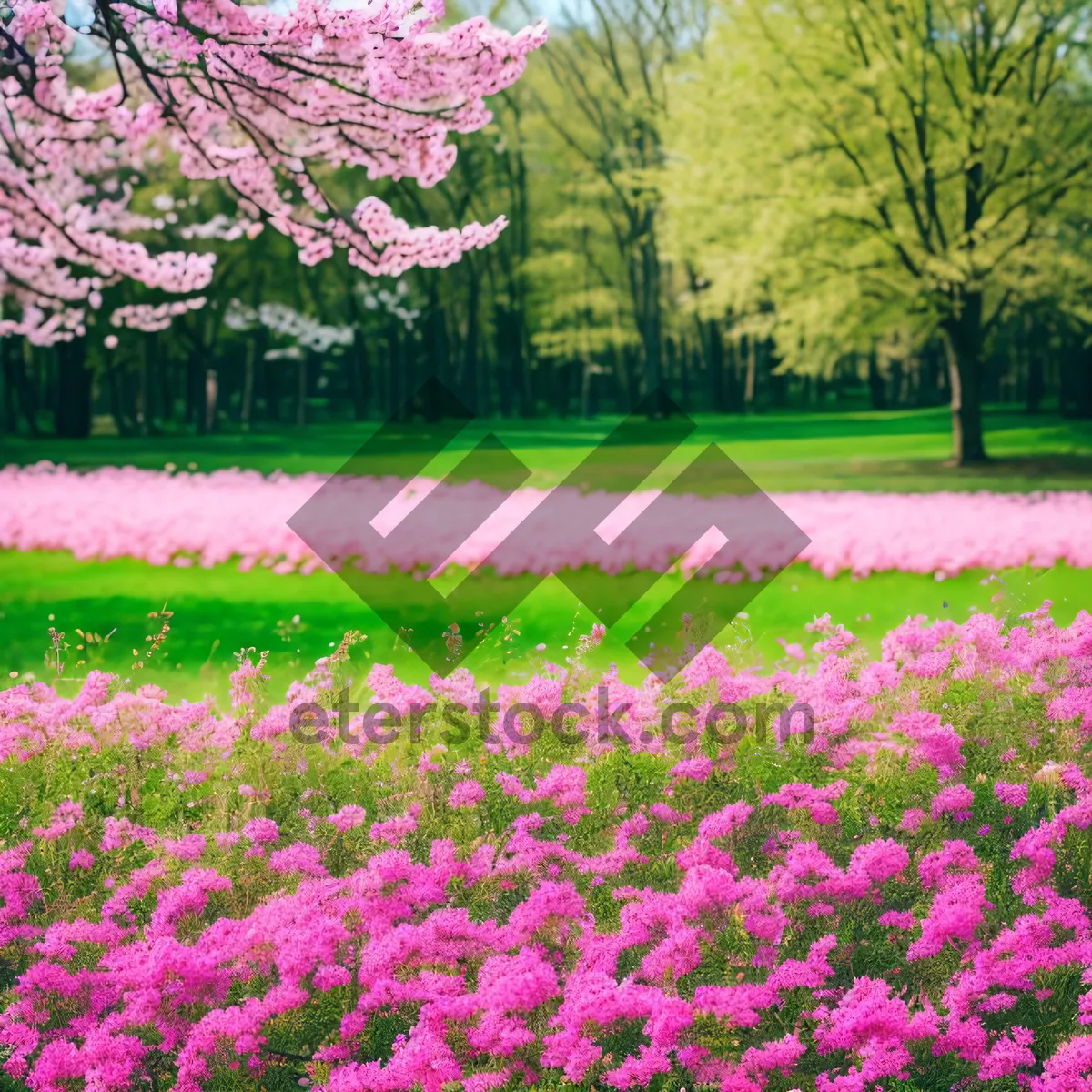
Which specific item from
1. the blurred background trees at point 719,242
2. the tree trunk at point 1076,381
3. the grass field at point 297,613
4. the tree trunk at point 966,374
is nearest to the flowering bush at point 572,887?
the grass field at point 297,613

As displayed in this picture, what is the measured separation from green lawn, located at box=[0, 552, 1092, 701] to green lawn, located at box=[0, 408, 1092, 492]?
26.1 ft

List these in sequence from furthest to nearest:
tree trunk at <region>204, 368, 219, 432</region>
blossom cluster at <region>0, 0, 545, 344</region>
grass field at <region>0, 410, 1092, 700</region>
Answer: tree trunk at <region>204, 368, 219, 432</region>, grass field at <region>0, 410, 1092, 700</region>, blossom cluster at <region>0, 0, 545, 344</region>

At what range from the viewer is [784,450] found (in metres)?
30.8

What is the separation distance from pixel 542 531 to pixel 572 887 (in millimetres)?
7700

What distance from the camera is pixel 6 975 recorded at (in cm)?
416

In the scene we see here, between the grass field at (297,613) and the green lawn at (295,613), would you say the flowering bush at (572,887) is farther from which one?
the green lawn at (295,613)

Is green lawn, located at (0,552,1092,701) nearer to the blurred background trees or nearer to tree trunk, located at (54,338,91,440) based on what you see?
the blurred background trees

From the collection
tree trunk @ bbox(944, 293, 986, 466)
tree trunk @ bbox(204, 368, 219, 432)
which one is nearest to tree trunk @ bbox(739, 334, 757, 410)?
tree trunk @ bbox(204, 368, 219, 432)

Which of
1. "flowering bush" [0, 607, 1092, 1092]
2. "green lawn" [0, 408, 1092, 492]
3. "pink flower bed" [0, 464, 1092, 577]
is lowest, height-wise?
"flowering bush" [0, 607, 1092, 1092]

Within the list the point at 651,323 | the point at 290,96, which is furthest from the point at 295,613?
the point at 651,323

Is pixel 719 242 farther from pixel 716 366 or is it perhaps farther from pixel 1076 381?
pixel 716 366

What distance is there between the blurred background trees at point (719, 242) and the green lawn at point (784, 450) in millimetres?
1741

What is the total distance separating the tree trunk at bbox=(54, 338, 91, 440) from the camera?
106 feet

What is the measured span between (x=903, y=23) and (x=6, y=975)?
19789 mm
